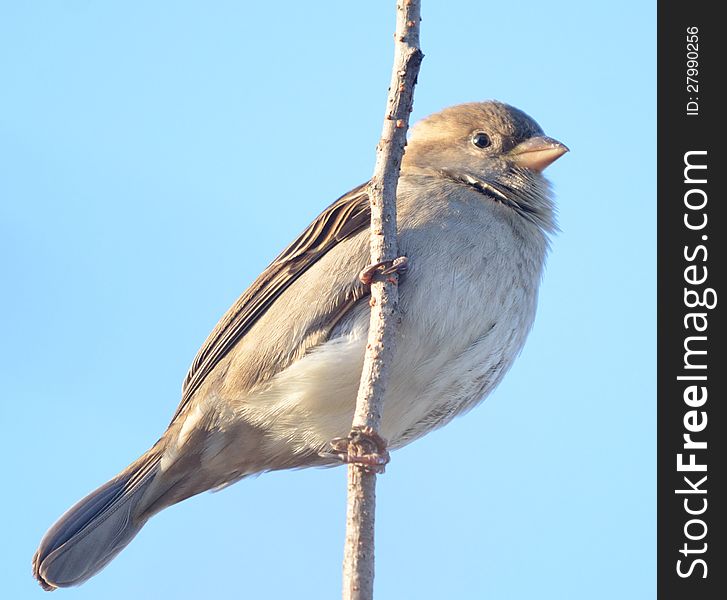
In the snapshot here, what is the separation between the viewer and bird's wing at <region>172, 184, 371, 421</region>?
16.7 ft

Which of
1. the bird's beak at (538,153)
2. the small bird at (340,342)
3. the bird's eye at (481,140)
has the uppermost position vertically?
the bird's eye at (481,140)

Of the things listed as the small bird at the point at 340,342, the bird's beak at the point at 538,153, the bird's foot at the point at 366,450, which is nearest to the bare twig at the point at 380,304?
the bird's foot at the point at 366,450

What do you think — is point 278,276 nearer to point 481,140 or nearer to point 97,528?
point 481,140

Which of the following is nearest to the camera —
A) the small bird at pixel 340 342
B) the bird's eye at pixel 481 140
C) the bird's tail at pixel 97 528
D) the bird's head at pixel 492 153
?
the small bird at pixel 340 342

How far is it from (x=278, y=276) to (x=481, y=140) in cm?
143

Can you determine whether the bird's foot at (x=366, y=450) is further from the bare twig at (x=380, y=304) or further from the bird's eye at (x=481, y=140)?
the bird's eye at (x=481, y=140)

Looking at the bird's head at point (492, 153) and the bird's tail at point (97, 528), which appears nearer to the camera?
the bird's tail at point (97, 528)

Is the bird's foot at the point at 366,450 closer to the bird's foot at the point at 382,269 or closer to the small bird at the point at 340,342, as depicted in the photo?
the bird's foot at the point at 382,269

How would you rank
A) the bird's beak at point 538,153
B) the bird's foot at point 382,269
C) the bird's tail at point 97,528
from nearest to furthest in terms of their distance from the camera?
1. the bird's foot at point 382,269
2. the bird's tail at point 97,528
3. the bird's beak at point 538,153

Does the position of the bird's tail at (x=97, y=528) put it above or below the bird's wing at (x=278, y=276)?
below

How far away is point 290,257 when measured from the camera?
17.1 ft

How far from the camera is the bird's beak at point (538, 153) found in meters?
5.58

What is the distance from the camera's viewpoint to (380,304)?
387 centimetres

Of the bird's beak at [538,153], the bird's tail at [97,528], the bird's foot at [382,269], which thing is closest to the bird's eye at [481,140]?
the bird's beak at [538,153]
